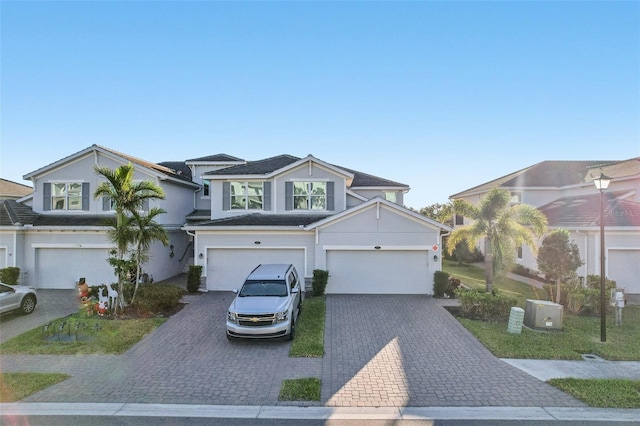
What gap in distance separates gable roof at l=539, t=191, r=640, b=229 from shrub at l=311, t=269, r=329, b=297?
12493 mm

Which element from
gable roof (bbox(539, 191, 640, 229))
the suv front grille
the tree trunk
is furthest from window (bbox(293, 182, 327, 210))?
gable roof (bbox(539, 191, 640, 229))

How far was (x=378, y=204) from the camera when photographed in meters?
15.2

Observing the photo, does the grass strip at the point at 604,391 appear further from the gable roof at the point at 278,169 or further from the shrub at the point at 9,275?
the shrub at the point at 9,275

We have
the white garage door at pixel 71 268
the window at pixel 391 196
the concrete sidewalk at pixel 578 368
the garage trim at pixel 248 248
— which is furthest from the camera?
the window at pixel 391 196

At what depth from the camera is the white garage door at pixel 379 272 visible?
15430mm

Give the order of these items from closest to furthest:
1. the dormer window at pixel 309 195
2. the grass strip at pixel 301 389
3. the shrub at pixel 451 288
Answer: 1. the grass strip at pixel 301 389
2. the shrub at pixel 451 288
3. the dormer window at pixel 309 195

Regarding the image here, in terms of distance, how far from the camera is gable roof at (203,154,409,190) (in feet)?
59.1

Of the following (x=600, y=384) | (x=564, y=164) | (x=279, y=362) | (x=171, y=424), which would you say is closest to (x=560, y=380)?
(x=600, y=384)

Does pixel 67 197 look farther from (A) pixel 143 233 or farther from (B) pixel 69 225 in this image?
(A) pixel 143 233

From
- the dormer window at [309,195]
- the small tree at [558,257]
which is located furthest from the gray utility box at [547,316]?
the dormer window at [309,195]

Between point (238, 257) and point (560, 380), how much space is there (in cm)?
1301

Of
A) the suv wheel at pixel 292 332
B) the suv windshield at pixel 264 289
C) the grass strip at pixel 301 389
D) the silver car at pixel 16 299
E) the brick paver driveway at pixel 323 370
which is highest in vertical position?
the suv windshield at pixel 264 289

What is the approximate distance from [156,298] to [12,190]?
24.0m

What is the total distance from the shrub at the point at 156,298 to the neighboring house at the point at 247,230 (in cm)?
322
